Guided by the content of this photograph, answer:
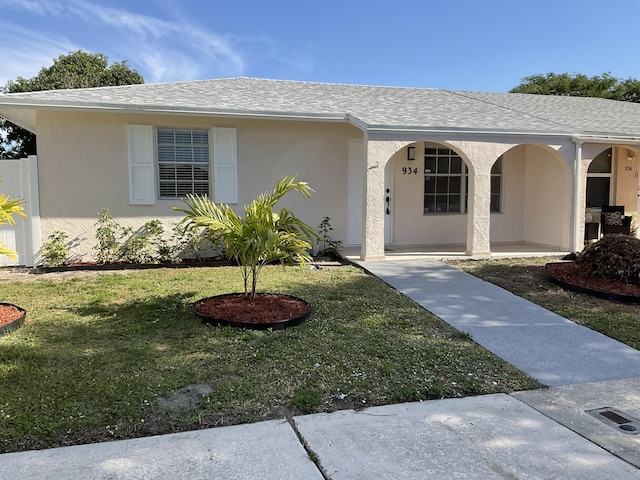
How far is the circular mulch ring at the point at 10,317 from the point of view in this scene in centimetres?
501

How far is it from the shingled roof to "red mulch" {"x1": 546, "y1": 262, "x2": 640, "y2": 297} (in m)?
3.27

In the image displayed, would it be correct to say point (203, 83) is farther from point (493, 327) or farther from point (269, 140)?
point (493, 327)

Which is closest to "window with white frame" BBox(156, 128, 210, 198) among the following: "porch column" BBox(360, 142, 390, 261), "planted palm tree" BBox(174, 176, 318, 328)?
"porch column" BBox(360, 142, 390, 261)

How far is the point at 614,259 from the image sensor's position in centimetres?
718

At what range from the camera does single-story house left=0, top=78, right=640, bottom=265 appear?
351 inches

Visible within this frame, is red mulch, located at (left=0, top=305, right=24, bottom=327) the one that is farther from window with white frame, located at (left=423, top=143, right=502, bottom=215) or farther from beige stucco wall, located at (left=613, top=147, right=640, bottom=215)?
beige stucco wall, located at (left=613, top=147, right=640, bottom=215)

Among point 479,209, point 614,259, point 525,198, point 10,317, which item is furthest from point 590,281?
point 10,317

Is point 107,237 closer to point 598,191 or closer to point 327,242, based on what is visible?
point 327,242

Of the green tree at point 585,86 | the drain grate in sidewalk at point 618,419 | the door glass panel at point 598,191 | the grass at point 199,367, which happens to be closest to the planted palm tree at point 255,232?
the grass at point 199,367

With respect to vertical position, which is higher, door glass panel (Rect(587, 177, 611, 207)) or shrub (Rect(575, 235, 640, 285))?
door glass panel (Rect(587, 177, 611, 207))

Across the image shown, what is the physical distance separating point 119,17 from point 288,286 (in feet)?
36.1

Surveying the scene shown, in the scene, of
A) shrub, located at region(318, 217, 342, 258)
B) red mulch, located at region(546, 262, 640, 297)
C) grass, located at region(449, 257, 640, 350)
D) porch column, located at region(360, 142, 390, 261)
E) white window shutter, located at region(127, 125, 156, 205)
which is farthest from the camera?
shrub, located at region(318, 217, 342, 258)

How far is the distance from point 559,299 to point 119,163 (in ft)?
26.5

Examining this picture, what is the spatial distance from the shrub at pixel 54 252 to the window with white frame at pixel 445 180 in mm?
7891
